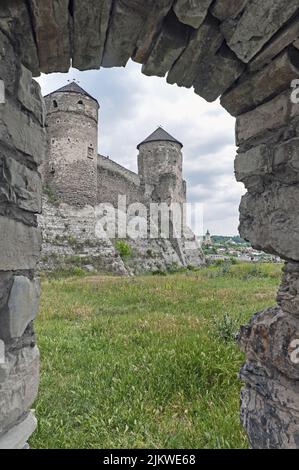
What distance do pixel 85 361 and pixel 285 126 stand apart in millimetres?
4308

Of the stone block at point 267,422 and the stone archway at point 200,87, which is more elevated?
the stone archway at point 200,87

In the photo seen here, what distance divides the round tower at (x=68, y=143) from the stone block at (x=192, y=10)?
21419 mm

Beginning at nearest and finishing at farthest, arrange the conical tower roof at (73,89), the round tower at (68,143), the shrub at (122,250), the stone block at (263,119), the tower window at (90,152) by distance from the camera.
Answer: the stone block at (263,119) → the round tower at (68,143) → the conical tower roof at (73,89) → the tower window at (90,152) → the shrub at (122,250)

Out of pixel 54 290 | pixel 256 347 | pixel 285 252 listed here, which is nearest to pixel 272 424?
pixel 256 347

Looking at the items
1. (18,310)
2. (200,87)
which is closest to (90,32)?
(200,87)

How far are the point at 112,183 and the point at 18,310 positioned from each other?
26.0 m

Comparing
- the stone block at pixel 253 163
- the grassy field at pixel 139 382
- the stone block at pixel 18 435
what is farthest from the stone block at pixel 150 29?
the grassy field at pixel 139 382

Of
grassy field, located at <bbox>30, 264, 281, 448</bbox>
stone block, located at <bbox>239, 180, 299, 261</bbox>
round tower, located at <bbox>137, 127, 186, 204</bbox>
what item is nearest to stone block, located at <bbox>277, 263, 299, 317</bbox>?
stone block, located at <bbox>239, 180, 299, 261</bbox>

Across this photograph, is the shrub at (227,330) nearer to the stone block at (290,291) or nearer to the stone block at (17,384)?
the stone block at (290,291)

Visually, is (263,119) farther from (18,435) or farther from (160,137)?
(160,137)

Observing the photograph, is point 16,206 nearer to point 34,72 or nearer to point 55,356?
point 34,72

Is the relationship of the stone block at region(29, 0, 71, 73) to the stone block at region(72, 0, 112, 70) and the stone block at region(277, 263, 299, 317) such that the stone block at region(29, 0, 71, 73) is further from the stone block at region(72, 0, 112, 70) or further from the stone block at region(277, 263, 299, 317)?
the stone block at region(277, 263, 299, 317)

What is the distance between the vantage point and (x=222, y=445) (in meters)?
2.87

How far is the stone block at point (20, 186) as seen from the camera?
2061mm
